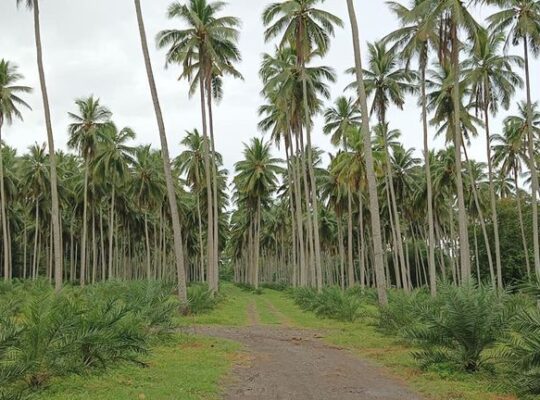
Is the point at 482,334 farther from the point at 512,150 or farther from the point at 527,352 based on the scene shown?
the point at 512,150

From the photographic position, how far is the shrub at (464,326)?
9883 mm

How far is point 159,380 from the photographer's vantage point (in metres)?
9.06

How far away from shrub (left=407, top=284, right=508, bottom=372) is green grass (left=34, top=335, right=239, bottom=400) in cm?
420

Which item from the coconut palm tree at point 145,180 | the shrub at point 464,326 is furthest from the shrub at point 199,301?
the coconut palm tree at point 145,180

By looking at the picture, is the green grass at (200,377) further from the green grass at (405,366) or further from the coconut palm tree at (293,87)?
the coconut palm tree at (293,87)

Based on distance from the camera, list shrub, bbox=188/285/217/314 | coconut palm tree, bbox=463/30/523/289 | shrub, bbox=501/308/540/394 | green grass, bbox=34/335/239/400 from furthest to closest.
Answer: coconut palm tree, bbox=463/30/523/289
shrub, bbox=188/285/217/314
shrub, bbox=501/308/540/394
green grass, bbox=34/335/239/400

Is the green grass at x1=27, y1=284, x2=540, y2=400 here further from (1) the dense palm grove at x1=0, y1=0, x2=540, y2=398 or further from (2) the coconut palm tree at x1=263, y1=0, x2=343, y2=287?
(2) the coconut palm tree at x1=263, y1=0, x2=343, y2=287

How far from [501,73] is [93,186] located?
105 ft

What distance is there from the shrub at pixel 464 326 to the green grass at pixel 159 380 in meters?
4.20

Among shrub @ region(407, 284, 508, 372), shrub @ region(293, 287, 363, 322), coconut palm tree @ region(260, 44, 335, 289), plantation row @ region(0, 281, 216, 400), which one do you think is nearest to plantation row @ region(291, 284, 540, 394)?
shrub @ region(407, 284, 508, 372)

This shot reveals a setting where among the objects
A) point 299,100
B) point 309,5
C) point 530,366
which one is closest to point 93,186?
point 299,100

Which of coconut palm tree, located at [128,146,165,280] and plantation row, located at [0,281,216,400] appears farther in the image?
coconut palm tree, located at [128,146,165,280]

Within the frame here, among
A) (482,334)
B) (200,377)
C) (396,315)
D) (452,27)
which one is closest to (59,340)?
(200,377)

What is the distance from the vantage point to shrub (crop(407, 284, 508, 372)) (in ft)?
32.4
